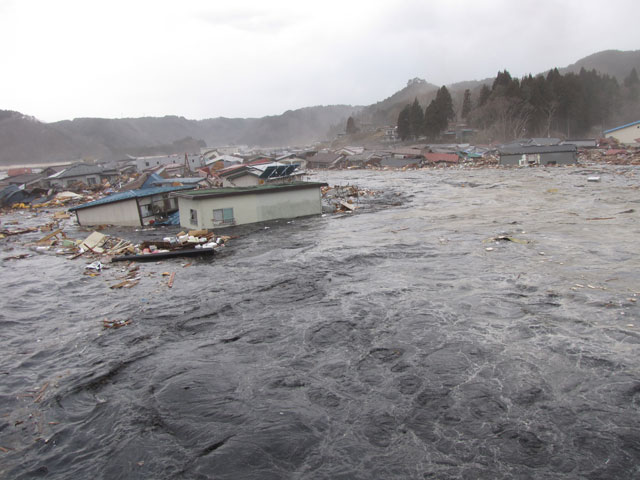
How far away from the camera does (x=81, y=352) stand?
9.29m

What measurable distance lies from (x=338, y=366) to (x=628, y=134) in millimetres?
64926

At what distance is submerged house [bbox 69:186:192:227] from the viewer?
2375 cm

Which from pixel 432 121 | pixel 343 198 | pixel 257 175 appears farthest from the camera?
pixel 432 121

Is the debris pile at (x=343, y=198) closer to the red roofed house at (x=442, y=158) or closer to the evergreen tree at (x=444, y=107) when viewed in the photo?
the red roofed house at (x=442, y=158)

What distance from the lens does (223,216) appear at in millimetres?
21438

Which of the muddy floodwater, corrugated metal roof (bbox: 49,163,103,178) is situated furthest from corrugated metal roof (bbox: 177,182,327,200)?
corrugated metal roof (bbox: 49,163,103,178)

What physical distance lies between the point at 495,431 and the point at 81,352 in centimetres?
846

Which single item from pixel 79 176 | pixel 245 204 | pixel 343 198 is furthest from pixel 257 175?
pixel 79 176

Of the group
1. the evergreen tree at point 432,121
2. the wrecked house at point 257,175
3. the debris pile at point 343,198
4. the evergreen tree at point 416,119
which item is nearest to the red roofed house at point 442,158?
the evergreen tree at point 432,121

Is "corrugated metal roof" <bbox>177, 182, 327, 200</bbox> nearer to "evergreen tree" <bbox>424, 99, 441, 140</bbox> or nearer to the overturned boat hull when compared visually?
the overturned boat hull

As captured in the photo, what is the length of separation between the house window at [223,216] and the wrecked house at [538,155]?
127 ft

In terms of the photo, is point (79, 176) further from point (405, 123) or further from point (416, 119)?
point (416, 119)

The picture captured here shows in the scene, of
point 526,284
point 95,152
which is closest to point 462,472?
point 526,284

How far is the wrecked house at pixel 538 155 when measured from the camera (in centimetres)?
4594
